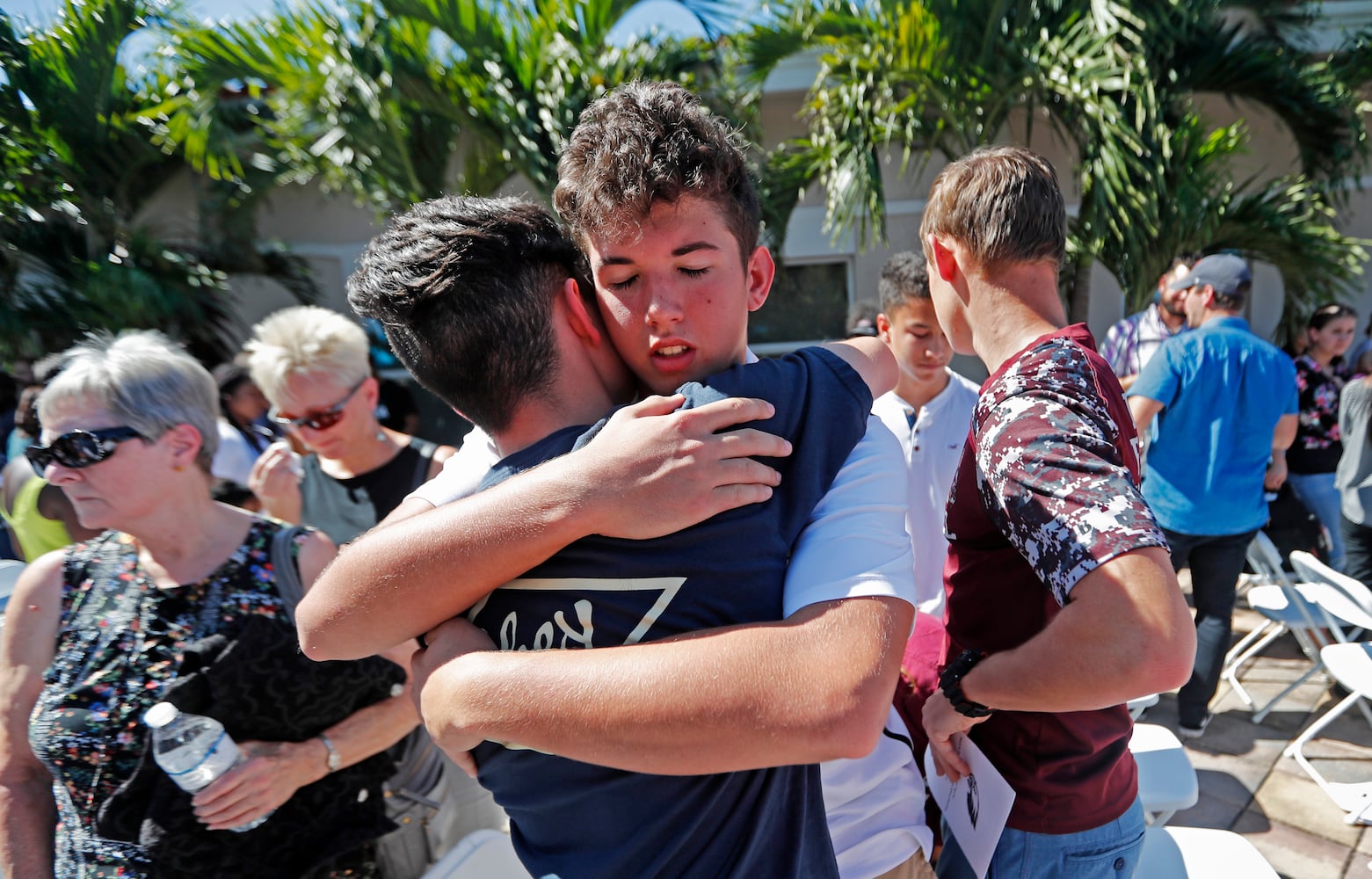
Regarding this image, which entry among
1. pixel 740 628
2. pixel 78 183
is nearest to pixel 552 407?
pixel 740 628

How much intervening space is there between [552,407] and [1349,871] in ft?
11.3

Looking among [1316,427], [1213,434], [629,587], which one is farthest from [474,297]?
[1316,427]

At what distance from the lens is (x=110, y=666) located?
1.59 m

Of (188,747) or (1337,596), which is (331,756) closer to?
(188,747)

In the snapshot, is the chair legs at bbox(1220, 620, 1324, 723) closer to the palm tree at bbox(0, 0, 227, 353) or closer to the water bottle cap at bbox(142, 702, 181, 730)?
the water bottle cap at bbox(142, 702, 181, 730)

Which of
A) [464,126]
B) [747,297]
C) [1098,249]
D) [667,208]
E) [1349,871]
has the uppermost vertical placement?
[464,126]

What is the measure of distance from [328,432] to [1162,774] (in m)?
2.83

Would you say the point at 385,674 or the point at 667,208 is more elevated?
the point at 667,208

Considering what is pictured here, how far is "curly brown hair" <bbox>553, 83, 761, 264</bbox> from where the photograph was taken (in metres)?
1.08

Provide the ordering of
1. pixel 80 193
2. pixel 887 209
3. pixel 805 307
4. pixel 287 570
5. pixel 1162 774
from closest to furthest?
pixel 287 570
pixel 1162 774
pixel 80 193
pixel 887 209
pixel 805 307

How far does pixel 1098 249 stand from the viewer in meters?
5.18

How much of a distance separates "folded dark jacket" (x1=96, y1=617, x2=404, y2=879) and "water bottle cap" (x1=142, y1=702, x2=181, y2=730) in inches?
2.6

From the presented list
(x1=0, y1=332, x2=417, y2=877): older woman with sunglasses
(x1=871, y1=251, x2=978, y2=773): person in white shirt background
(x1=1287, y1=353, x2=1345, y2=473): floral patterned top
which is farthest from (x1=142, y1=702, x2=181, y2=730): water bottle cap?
(x1=1287, y1=353, x2=1345, y2=473): floral patterned top

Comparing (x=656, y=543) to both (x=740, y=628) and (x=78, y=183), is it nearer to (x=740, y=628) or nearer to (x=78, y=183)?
(x=740, y=628)
